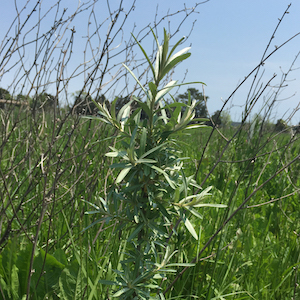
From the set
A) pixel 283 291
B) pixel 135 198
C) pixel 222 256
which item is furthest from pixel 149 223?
pixel 283 291

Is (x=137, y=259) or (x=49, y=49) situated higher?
(x=49, y=49)

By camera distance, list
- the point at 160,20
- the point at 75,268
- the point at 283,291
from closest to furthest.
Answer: the point at 75,268
the point at 283,291
the point at 160,20

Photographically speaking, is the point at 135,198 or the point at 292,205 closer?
the point at 135,198

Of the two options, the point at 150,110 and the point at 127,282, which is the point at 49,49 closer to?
the point at 150,110

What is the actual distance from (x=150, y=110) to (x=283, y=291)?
1392 mm

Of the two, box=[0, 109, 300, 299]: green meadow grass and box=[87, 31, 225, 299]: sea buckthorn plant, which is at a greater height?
box=[87, 31, 225, 299]: sea buckthorn plant

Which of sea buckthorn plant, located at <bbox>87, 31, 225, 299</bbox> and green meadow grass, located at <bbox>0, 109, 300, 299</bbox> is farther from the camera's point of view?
green meadow grass, located at <bbox>0, 109, 300, 299</bbox>

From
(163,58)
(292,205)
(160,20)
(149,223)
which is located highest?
(160,20)

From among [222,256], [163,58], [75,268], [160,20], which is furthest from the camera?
[160,20]

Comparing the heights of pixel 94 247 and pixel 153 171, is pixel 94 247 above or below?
below

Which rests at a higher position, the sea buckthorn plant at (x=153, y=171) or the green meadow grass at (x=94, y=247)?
the sea buckthorn plant at (x=153, y=171)

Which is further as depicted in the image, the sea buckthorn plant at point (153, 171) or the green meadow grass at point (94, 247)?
the green meadow grass at point (94, 247)

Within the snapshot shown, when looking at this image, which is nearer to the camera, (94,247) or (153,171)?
(153,171)

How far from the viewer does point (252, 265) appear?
1607mm
